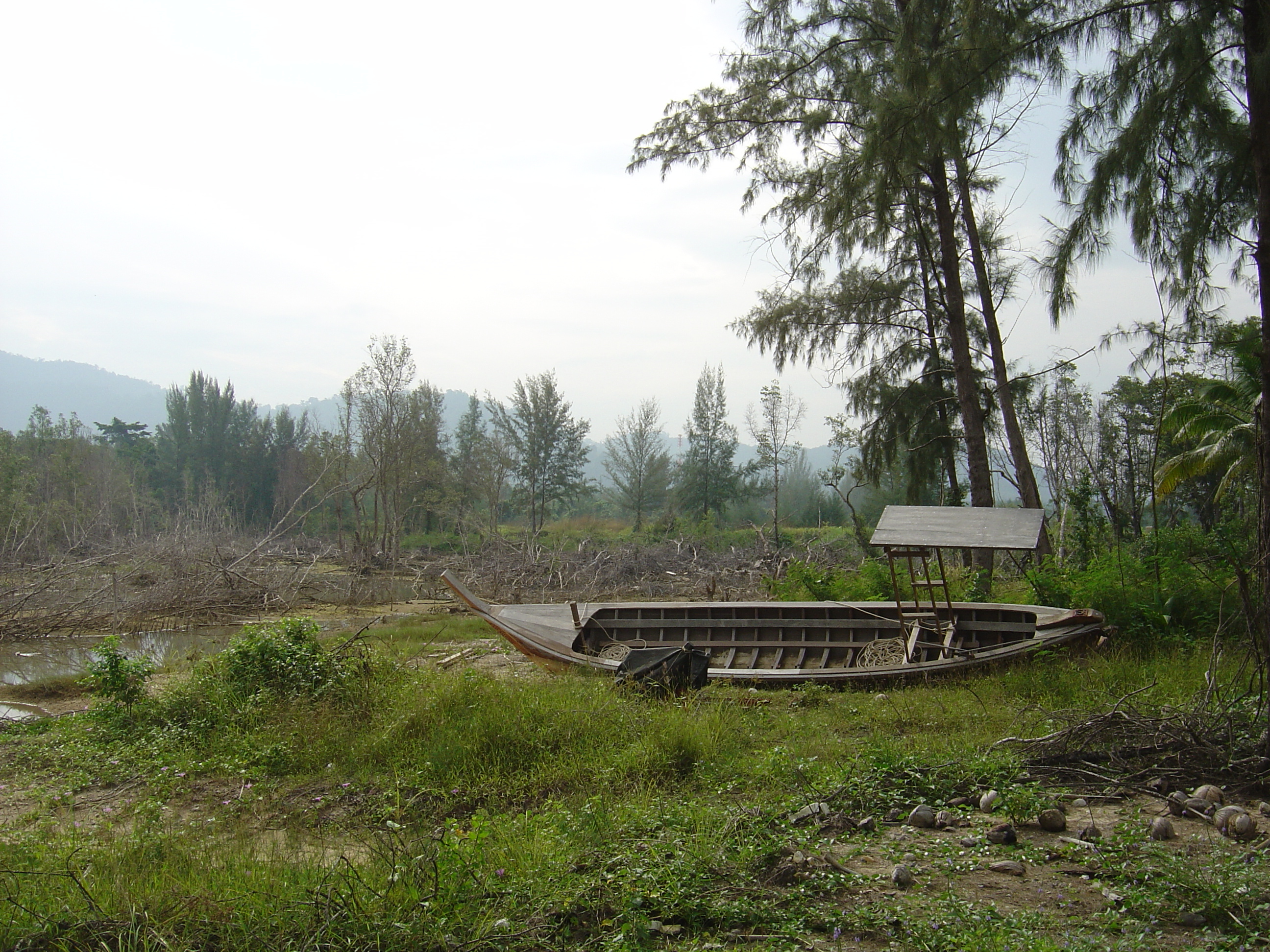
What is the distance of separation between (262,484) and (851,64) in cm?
4871

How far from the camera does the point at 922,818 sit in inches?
167

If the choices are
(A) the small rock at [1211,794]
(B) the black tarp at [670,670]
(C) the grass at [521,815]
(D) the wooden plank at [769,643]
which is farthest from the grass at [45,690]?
(A) the small rock at [1211,794]

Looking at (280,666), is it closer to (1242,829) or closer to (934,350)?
(1242,829)

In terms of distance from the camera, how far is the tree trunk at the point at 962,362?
A: 40.6ft

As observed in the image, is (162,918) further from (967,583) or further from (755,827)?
(967,583)

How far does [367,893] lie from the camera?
3348 millimetres

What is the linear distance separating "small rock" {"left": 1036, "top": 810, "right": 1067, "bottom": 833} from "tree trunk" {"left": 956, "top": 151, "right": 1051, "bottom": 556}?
881cm

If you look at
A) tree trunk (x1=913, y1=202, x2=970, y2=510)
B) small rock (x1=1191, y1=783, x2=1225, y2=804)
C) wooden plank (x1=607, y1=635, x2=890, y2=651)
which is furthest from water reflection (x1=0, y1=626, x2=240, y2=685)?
tree trunk (x1=913, y1=202, x2=970, y2=510)

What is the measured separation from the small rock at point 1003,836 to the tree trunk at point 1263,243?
1.67 meters

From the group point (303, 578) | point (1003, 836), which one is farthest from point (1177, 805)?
point (303, 578)

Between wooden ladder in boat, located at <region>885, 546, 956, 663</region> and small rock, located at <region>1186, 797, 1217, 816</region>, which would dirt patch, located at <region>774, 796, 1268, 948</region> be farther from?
wooden ladder in boat, located at <region>885, 546, 956, 663</region>

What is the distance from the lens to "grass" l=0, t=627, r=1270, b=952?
3.12m

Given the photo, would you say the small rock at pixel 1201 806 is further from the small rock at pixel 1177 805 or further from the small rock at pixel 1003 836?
the small rock at pixel 1003 836

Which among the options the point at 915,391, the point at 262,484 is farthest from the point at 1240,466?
the point at 262,484
